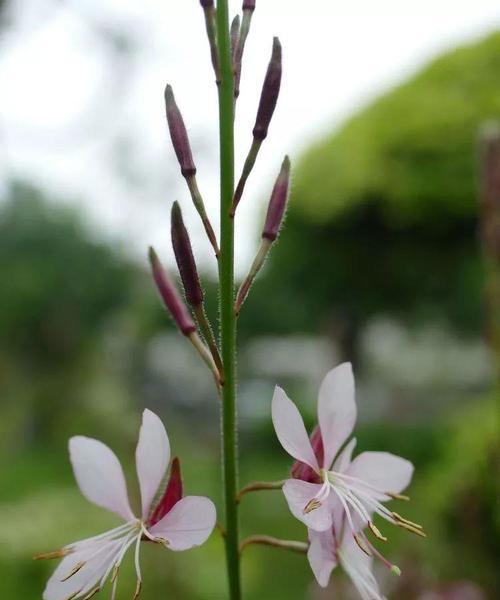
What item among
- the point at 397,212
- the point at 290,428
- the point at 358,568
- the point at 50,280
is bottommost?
the point at 358,568

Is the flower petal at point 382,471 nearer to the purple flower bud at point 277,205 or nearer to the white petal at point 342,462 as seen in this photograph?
the white petal at point 342,462

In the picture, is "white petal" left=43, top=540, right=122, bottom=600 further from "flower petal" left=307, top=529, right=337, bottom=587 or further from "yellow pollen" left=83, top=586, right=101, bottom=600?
"flower petal" left=307, top=529, right=337, bottom=587

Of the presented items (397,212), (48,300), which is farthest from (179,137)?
(397,212)

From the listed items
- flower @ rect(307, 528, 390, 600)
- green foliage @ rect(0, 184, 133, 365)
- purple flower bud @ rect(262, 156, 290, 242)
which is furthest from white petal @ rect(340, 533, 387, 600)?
green foliage @ rect(0, 184, 133, 365)

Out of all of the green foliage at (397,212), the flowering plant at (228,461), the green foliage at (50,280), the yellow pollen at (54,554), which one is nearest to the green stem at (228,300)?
the flowering plant at (228,461)

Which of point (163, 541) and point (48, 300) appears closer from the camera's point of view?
point (163, 541)

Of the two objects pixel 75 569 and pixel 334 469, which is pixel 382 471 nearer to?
pixel 334 469
